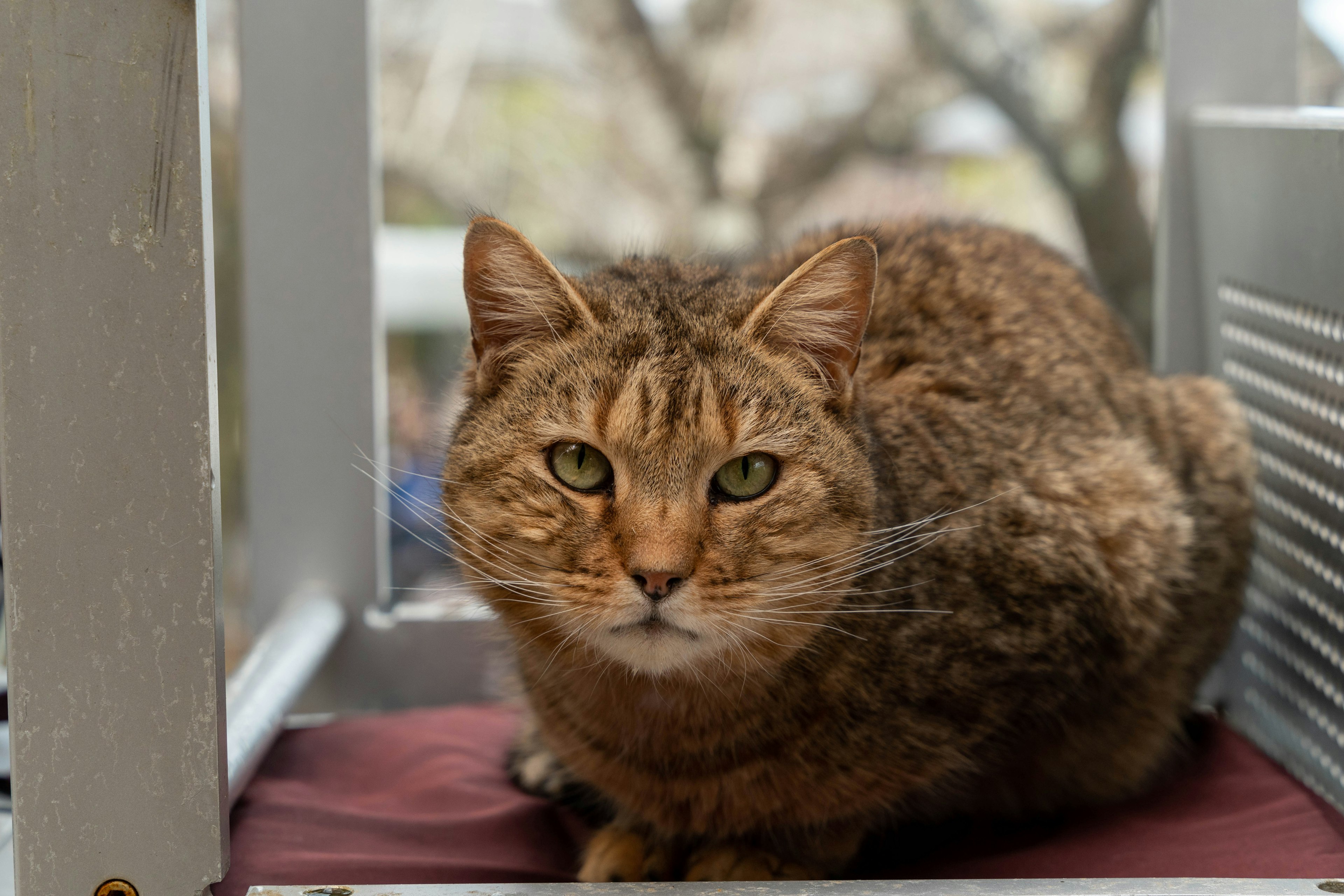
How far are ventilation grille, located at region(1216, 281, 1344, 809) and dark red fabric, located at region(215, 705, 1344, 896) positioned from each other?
0.24 ft

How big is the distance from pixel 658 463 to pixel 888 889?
45cm

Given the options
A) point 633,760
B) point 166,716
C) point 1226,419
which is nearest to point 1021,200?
point 1226,419

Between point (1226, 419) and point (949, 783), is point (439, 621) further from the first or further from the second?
point (1226, 419)

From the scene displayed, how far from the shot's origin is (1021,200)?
13.1 feet

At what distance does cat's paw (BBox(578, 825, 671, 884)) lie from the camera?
1364 millimetres

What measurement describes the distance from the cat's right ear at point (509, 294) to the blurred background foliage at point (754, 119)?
2.49 meters

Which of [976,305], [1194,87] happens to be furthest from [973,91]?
[976,305]

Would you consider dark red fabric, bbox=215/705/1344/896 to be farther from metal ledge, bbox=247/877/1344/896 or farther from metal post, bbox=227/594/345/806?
metal ledge, bbox=247/877/1344/896

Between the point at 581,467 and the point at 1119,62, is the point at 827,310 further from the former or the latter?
the point at 1119,62

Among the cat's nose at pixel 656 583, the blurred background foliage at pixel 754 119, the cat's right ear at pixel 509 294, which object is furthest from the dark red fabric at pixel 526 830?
the blurred background foliage at pixel 754 119

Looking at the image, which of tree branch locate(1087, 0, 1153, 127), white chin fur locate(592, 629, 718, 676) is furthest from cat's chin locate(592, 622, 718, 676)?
tree branch locate(1087, 0, 1153, 127)

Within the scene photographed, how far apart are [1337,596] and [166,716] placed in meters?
1.40

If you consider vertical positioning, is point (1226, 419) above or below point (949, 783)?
above

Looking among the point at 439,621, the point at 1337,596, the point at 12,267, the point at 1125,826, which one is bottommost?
the point at 1125,826
